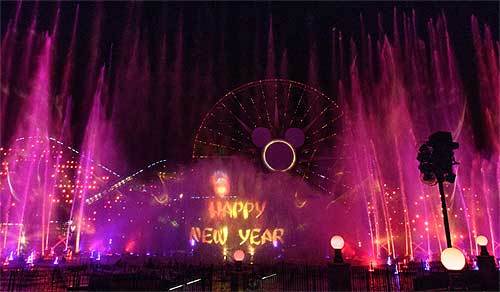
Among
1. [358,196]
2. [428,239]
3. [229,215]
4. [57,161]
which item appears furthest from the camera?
[57,161]

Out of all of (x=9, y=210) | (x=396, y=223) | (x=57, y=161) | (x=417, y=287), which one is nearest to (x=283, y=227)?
(x=417, y=287)

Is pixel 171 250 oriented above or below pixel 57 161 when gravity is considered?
below

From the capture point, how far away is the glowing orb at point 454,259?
28.9ft

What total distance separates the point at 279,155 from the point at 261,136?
169 centimetres

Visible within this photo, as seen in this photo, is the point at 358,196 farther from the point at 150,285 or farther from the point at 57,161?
the point at 57,161

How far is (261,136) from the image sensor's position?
2431cm

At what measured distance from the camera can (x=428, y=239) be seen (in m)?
45.2

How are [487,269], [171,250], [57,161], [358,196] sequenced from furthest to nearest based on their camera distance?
1. [57,161]
2. [358,196]
3. [171,250]
4. [487,269]

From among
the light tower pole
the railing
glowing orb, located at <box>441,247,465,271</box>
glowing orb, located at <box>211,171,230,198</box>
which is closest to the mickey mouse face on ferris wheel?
glowing orb, located at <box>211,171,230,198</box>

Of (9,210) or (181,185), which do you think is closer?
(181,185)

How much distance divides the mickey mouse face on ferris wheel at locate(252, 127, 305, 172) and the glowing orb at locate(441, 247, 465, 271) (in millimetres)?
15490

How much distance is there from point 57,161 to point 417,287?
186ft

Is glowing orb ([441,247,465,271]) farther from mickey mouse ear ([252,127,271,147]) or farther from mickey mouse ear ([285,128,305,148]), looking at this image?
mickey mouse ear ([252,127,271,147])

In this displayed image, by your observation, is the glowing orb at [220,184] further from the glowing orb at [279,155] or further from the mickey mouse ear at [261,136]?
the mickey mouse ear at [261,136]
